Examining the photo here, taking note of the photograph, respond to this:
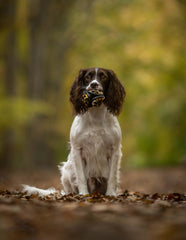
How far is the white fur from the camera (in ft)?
17.9

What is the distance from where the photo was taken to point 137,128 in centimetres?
2192

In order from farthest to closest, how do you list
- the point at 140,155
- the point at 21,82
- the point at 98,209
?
1. the point at 21,82
2. the point at 140,155
3. the point at 98,209

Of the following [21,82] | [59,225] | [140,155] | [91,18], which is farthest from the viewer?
[21,82]

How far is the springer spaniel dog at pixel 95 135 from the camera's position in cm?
547

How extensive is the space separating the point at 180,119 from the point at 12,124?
7440 millimetres

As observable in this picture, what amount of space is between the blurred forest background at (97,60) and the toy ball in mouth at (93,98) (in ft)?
31.2

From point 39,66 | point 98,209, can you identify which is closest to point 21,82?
point 39,66

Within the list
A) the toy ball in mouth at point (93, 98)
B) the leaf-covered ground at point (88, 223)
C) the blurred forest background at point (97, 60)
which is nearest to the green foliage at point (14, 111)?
the blurred forest background at point (97, 60)

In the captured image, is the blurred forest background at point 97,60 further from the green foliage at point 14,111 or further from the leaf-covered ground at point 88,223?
the leaf-covered ground at point 88,223

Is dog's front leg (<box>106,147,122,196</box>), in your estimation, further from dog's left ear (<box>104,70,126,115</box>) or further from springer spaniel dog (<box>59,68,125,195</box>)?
dog's left ear (<box>104,70,126,115</box>)

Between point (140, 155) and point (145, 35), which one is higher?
point (145, 35)

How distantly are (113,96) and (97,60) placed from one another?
1369 centimetres

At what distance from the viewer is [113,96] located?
18.9 feet

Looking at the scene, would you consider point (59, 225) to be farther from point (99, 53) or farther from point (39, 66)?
point (99, 53)
